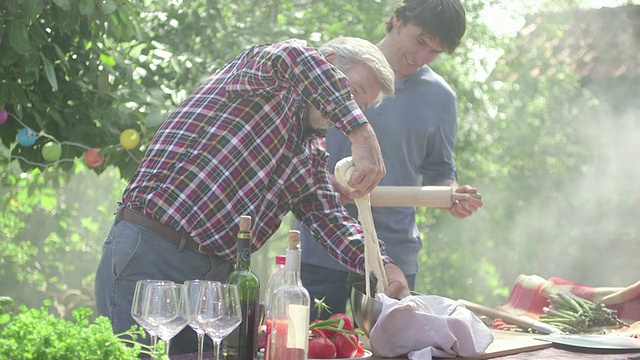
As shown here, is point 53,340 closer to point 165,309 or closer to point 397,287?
point 165,309

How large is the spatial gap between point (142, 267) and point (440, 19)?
1.61 metres

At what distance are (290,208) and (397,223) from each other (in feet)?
2.96

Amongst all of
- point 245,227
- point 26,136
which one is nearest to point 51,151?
point 26,136

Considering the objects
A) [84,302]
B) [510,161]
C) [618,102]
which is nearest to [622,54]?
[618,102]

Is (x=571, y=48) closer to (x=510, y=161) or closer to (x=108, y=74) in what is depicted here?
(x=510, y=161)

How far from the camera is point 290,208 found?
9.07 feet

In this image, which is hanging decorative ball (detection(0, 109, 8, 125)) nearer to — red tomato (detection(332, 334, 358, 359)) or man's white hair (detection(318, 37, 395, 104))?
man's white hair (detection(318, 37, 395, 104))

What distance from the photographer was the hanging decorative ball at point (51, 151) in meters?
3.82

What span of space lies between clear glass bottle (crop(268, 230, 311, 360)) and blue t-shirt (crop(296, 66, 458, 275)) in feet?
4.67

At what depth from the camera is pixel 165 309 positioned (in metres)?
1.86

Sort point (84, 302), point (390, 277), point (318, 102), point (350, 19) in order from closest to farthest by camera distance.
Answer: point (318, 102)
point (390, 277)
point (350, 19)
point (84, 302)

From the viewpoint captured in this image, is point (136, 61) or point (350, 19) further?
point (350, 19)

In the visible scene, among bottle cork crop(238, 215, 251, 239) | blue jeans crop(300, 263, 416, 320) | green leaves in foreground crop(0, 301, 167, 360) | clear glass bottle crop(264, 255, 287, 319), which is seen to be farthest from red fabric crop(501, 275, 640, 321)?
green leaves in foreground crop(0, 301, 167, 360)

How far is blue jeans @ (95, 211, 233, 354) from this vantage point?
249cm
